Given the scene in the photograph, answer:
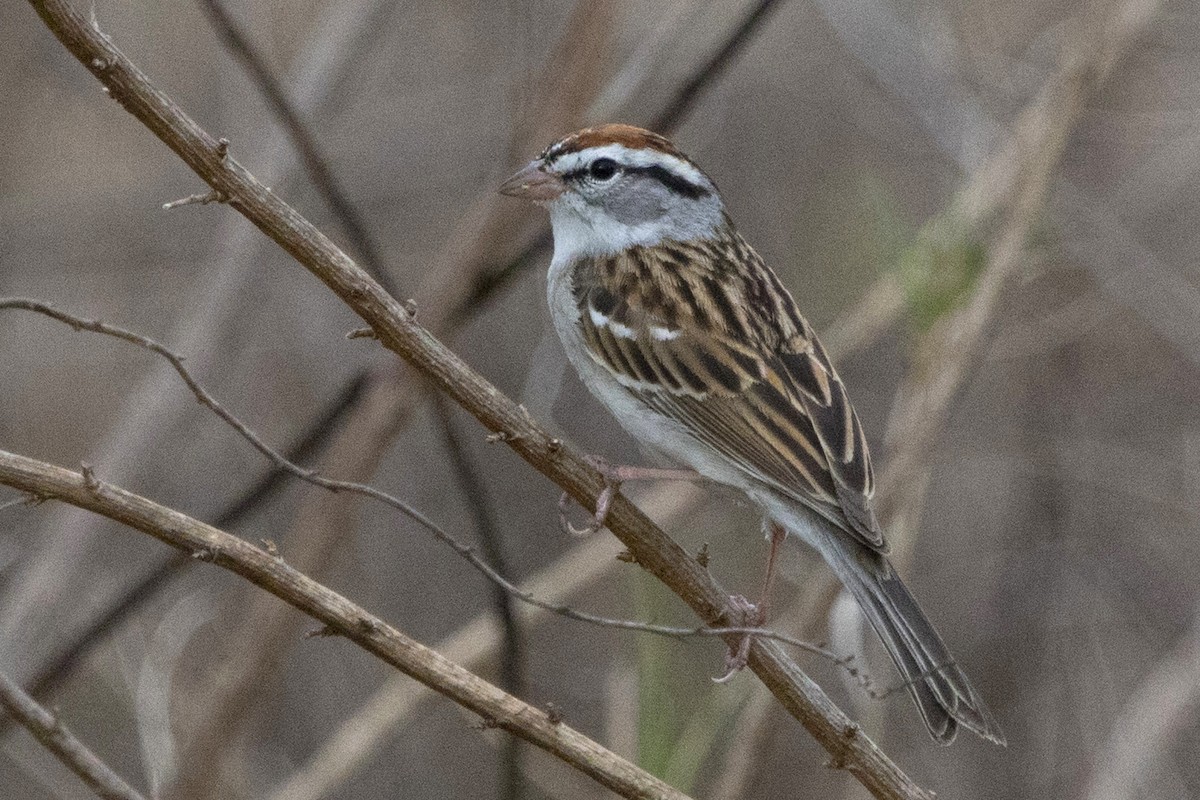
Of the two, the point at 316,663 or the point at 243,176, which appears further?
the point at 316,663

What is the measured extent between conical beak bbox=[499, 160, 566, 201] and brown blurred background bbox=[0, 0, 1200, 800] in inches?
19.8

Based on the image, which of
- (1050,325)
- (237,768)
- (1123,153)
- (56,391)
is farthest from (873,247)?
(56,391)

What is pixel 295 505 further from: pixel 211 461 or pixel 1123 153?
pixel 1123 153

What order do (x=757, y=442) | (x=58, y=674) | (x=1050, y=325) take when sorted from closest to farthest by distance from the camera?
(x=757, y=442), (x=58, y=674), (x=1050, y=325)

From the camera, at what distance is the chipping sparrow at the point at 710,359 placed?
9.62 feet

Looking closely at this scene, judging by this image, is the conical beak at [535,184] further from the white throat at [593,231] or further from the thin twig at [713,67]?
the thin twig at [713,67]

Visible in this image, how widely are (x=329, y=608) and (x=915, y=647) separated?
1158mm

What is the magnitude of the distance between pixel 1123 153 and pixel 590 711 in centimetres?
271

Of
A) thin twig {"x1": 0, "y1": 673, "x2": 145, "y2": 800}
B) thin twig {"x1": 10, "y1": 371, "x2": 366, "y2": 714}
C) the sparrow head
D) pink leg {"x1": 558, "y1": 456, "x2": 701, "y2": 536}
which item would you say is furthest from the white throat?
thin twig {"x1": 0, "y1": 673, "x2": 145, "y2": 800}

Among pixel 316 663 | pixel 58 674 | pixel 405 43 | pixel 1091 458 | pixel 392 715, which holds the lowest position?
pixel 58 674

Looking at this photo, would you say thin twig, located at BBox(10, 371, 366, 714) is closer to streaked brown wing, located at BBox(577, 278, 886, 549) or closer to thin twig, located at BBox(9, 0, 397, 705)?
thin twig, located at BBox(9, 0, 397, 705)

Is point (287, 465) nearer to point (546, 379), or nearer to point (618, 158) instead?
point (618, 158)

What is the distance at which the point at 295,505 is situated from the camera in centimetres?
599

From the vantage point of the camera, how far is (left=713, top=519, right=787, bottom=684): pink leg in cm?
268
